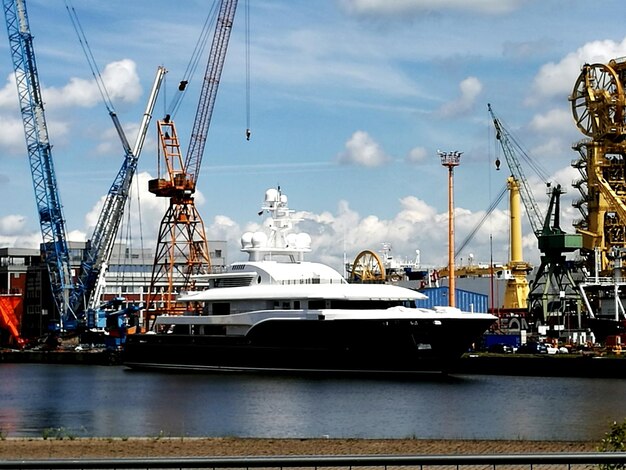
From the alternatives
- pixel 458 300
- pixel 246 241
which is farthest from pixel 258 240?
pixel 458 300

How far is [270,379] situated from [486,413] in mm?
23247

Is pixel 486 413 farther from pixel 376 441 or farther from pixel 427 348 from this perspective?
pixel 427 348

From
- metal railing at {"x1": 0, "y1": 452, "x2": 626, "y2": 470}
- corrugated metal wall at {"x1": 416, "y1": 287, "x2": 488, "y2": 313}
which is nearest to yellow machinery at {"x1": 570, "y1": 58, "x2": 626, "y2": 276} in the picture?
corrugated metal wall at {"x1": 416, "y1": 287, "x2": 488, "y2": 313}

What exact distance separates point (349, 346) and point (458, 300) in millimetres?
55666

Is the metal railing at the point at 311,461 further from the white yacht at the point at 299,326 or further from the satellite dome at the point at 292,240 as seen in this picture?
the satellite dome at the point at 292,240

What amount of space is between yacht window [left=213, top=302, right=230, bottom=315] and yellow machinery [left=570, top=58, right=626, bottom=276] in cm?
→ 4358

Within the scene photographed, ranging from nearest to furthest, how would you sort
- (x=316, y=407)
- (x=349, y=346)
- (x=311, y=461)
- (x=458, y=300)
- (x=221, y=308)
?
(x=311, y=461)
(x=316, y=407)
(x=349, y=346)
(x=221, y=308)
(x=458, y=300)

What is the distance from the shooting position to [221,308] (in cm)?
7862

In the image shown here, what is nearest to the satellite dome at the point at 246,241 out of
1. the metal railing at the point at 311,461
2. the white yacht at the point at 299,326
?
the white yacht at the point at 299,326

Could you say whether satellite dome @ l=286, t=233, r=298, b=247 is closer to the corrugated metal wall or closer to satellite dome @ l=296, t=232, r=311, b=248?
satellite dome @ l=296, t=232, r=311, b=248

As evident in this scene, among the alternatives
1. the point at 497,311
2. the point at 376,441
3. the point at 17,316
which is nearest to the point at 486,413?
the point at 376,441

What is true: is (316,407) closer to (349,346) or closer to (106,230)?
(349,346)

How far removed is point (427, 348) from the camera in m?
67.9

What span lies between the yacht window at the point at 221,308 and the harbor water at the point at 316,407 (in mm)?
6515
